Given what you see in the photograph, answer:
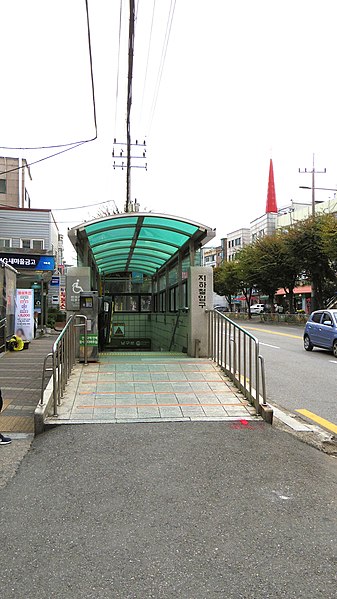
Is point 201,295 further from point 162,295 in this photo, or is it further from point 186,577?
point 186,577

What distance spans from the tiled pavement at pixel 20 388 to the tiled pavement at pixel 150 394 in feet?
1.80

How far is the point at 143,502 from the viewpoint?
12.4ft

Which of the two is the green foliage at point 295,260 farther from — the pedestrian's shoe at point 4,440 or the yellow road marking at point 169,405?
the pedestrian's shoe at point 4,440

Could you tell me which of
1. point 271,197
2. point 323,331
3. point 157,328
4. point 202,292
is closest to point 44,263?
point 157,328

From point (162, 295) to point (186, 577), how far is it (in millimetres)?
13676

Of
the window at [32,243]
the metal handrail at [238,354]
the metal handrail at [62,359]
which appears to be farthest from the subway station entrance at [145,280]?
the window at [32,243]

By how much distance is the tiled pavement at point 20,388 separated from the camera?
6.11m

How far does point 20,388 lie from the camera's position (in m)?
8.54

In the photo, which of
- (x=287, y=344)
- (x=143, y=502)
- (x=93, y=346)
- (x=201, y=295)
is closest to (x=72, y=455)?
(x=143, y=502)

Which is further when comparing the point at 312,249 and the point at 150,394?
the point at 312,249

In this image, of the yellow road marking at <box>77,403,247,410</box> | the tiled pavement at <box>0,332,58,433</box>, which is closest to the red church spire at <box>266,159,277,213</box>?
the tiled pavement at <box>0,332,58,433</box>

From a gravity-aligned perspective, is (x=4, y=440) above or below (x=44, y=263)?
below

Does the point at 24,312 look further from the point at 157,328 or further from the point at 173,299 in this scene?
the point at 173,299

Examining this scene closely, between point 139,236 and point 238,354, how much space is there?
487 cm
